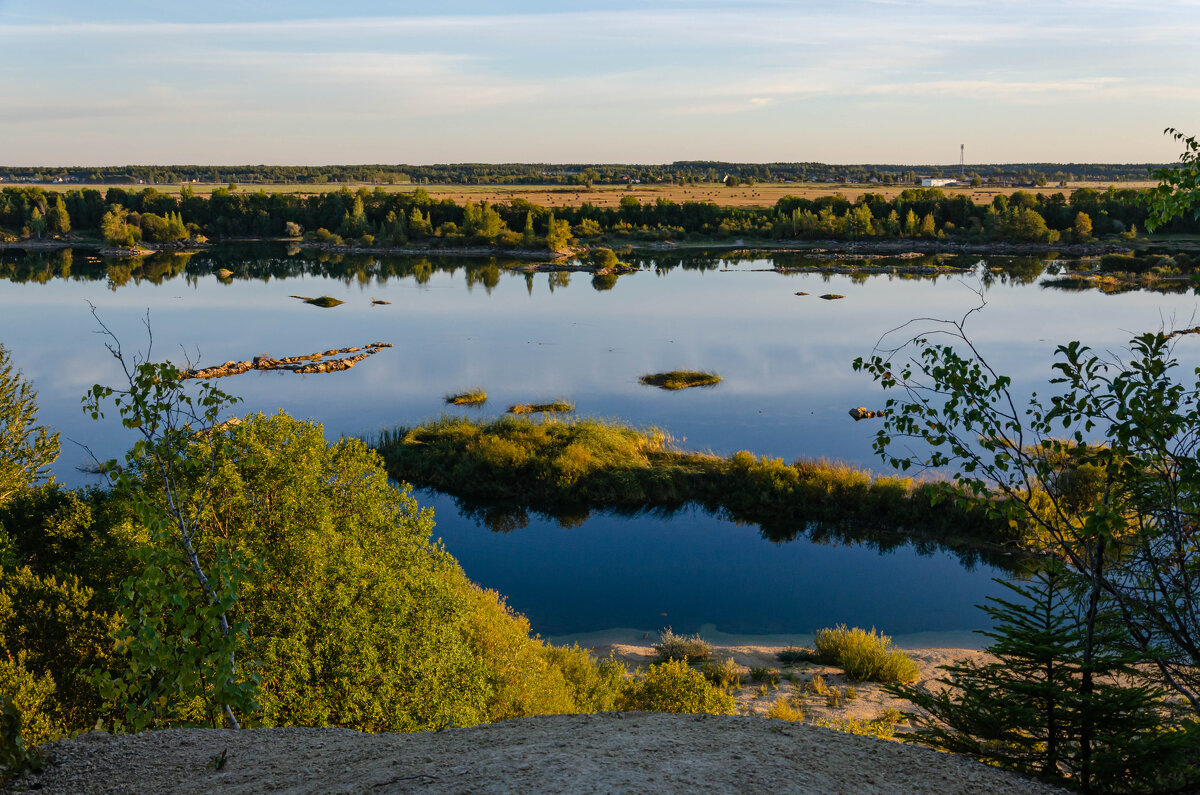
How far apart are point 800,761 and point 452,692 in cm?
577

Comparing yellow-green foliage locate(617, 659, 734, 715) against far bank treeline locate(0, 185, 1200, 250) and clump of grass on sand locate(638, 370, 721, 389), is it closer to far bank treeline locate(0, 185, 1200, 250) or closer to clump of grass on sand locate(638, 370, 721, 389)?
clump of grass on sand locate(638, 370, 721, 389)

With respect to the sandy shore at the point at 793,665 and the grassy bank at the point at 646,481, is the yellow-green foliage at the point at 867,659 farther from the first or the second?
the grassy bank at the point at 646,481

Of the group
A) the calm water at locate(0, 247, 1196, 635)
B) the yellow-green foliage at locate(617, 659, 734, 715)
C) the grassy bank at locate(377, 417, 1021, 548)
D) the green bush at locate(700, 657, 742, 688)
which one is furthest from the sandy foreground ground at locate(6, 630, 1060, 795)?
the grassy bank at locate(377, 417, 1021, 548)

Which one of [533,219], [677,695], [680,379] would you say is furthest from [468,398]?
[533,219]

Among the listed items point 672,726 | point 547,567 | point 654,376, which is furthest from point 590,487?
point 672,726

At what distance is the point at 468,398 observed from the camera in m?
41.0

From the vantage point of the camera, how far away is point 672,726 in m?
7.70

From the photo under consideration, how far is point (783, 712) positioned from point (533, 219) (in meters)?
111

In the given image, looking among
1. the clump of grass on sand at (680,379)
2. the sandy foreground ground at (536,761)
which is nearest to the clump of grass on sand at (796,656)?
the sandy foreground ground at (536,761)

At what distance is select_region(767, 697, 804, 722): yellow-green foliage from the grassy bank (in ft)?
40.4

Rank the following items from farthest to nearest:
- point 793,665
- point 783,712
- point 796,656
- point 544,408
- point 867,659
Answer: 1. point 544,408
2. point 796,656
3. point 793,665
4. point 867,659
5. point 783,712

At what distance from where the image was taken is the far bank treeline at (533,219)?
366 ft

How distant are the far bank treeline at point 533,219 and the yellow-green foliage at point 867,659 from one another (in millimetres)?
93558

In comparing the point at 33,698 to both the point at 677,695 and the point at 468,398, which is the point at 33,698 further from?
the point at 468,398
